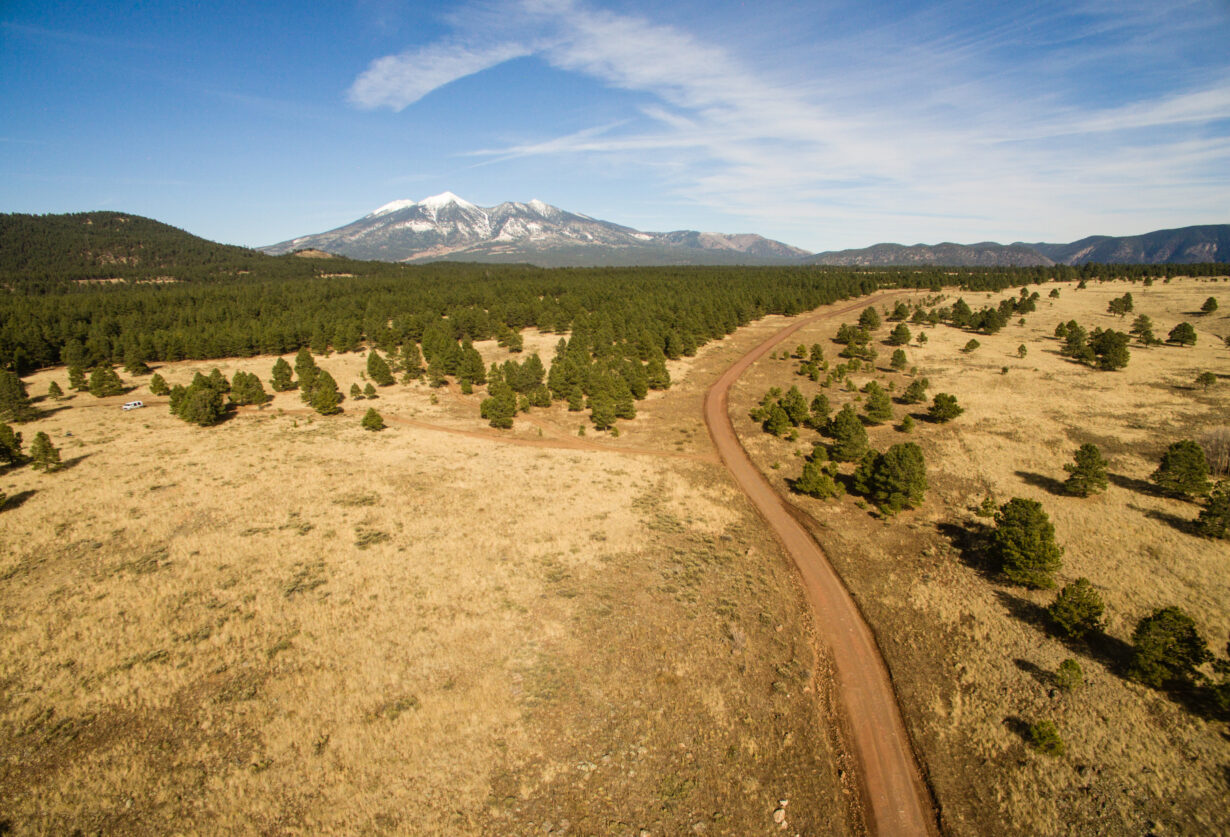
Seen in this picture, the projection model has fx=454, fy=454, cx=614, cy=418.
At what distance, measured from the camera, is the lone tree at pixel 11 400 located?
200 ft

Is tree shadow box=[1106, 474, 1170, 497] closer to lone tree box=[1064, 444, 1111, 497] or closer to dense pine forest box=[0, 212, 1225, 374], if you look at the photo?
lone tree box=[1064, 444, 1111, 497]

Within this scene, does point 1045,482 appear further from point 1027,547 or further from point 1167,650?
point 1167,650

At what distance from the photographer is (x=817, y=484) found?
42.1 metres

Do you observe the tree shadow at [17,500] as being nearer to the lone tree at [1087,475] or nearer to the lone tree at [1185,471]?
the lone tree at [1087,475]

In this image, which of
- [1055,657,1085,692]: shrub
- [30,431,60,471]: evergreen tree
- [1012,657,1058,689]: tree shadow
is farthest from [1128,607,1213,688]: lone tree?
[30,431,60,471]: evergreen tree

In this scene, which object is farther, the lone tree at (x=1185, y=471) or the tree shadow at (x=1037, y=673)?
the lone tree at (x=1185, y=471)

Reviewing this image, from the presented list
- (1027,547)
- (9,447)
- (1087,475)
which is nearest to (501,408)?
(9,447)

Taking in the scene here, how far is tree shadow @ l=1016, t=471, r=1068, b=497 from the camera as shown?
41.1 m

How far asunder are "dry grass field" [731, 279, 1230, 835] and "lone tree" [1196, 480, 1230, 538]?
90cm

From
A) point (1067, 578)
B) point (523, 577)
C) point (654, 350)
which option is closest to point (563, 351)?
point (654, 350)

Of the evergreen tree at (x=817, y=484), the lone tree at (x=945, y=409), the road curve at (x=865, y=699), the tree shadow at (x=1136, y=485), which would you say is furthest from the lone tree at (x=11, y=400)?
the tree shadow at (x=1136, y=485)

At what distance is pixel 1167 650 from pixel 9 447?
93759 millimetres

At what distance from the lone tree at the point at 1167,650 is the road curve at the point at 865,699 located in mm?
11738

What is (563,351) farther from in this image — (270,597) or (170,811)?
(170,811)
